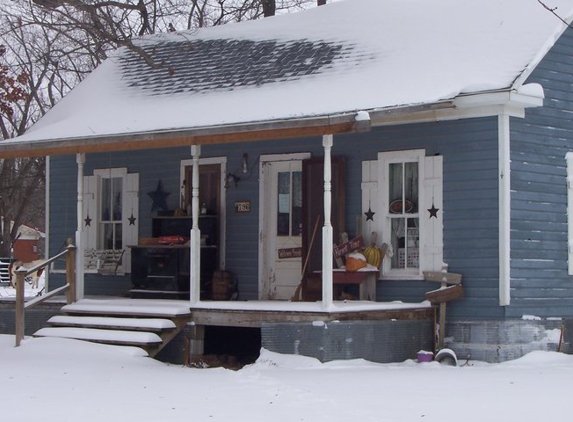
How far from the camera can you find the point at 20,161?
44406 mm

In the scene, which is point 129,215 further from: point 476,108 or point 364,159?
point 476,108

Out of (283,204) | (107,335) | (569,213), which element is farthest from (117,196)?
(569,213)

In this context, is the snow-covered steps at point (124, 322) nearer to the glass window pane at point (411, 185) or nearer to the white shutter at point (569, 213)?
the glass window pane at point (411, 185)

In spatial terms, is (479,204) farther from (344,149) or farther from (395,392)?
(395,392)

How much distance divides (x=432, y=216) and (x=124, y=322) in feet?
14.8

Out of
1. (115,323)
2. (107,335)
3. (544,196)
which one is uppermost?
(544,196)

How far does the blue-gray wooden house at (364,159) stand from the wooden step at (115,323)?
2.03ft

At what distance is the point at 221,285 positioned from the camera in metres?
15.9

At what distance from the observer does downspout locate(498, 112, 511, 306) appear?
1345cm

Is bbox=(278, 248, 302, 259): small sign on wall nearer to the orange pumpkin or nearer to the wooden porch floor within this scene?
the orange pumpkin

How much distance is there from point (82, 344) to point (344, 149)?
4646mm

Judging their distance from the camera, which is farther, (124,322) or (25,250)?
(25,250)

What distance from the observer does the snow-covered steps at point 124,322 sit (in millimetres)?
13836

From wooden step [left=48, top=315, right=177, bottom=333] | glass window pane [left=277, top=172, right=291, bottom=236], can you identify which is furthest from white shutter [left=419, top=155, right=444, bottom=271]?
wooden step [left=48, top=315, right=177, bottom=333]
